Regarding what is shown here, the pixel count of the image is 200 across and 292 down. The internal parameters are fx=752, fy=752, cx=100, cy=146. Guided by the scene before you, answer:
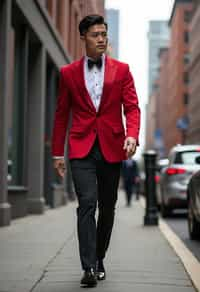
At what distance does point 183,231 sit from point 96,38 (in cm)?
745

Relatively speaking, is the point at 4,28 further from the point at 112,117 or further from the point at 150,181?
the point at 112,117

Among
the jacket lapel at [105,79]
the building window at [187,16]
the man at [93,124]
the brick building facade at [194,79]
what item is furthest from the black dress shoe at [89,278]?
the building window at [187,16]

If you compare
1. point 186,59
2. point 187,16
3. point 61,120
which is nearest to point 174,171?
point 61,120

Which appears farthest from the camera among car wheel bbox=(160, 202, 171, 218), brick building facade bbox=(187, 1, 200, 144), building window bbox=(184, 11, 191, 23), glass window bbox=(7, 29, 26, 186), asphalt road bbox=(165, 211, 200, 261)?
building window bbox=(184, 11, 191, 23)

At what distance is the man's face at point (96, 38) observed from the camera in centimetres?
579

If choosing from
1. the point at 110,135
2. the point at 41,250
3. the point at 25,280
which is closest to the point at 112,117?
the point at 110,135

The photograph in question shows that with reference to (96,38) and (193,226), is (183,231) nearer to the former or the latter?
(193,226)

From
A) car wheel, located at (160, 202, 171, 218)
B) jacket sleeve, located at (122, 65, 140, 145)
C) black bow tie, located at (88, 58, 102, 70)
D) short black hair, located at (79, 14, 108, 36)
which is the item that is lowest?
car wheel, located at (160, 202, 171, 218)

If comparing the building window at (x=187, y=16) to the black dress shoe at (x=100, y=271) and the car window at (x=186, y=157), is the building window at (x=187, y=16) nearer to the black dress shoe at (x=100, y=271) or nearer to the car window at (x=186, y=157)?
the car window at (x=186, y=157)

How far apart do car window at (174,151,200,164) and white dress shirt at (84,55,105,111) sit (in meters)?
10.5

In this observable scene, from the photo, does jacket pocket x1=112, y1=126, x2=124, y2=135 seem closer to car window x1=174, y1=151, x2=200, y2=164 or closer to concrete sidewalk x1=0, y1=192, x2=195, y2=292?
concrete sidewalk x1=0, y1=192, x2=195, y2=292

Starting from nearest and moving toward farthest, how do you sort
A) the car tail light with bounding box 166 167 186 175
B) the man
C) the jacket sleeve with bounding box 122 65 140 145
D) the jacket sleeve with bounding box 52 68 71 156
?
the man
the jacket sleeve with bounding box 122 65 140 145
the jacket sleeve with bounding box 52 68 71 156
the car tail light with bounding box 166 167 186 175

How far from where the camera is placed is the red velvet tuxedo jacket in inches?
229

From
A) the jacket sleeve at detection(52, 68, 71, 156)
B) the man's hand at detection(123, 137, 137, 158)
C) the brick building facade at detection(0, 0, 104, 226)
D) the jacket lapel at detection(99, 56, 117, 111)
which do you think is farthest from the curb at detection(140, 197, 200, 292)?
the brick building facade at detection(0, 0, 104, 226)
